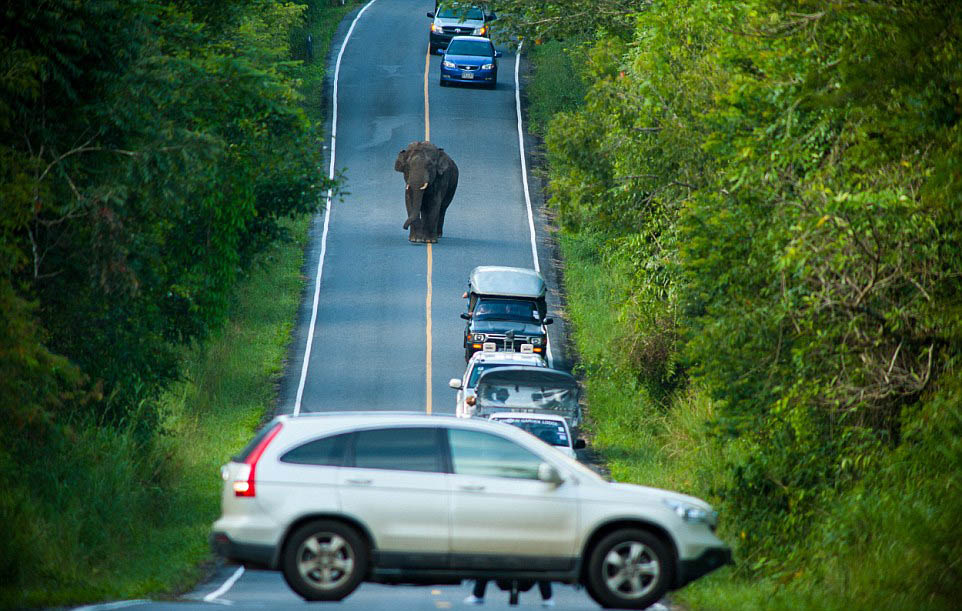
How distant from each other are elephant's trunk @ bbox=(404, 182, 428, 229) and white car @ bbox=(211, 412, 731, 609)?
1083 inches

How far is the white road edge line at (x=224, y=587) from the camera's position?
16475 mm

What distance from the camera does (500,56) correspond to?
62188 mm

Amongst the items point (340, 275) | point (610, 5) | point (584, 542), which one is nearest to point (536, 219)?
point (340, 275)

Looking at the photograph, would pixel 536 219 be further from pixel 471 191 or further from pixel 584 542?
pixel 584 542

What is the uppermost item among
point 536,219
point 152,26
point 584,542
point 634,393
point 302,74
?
point 302,74

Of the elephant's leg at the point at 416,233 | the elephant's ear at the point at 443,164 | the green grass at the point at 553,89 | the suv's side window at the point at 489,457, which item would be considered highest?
the green grass at the point at 553,89

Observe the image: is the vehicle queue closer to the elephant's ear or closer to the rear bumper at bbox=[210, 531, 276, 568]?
the rear bumper at bbox=[210, 531, 276, 568]

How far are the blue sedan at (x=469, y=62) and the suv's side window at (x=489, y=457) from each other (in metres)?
44.8

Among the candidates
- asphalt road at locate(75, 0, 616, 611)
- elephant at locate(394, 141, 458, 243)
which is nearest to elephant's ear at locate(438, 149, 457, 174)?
elephant at locate(394, 141, 458, 243)

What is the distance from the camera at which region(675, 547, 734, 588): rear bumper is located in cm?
1240

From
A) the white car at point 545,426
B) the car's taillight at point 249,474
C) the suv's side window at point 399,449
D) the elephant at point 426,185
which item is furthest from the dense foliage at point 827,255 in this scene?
the elephant at point 426,185

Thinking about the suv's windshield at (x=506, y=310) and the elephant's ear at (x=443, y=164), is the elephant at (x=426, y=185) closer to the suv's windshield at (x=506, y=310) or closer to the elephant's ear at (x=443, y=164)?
the elephant's ear at (x=443, y=164)

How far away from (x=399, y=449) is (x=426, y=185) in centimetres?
2752

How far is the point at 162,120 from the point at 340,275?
853 inches
